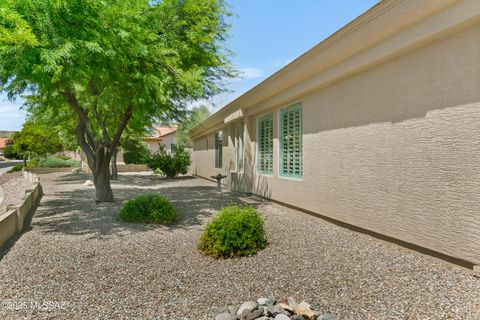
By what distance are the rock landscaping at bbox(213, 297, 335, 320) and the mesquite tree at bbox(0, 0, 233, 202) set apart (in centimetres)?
519

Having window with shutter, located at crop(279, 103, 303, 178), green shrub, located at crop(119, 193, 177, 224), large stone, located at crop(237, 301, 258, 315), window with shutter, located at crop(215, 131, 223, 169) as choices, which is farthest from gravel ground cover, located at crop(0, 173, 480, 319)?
window with shutter, located at crop(215, 131, 223, 169)

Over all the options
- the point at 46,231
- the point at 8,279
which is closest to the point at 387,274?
the point at 8,279

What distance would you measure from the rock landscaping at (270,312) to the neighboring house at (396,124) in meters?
2.50

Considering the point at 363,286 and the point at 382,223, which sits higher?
the point at 382,223

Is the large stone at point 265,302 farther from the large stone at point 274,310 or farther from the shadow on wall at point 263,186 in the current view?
the shadow on wall at point 263,186

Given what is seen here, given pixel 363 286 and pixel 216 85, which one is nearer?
pixel 363 286

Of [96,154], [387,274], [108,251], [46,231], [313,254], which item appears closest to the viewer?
[387,274]

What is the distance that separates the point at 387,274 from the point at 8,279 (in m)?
5.17

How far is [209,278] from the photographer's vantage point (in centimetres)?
428

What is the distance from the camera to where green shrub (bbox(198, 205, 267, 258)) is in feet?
16.7

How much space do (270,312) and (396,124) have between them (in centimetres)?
381

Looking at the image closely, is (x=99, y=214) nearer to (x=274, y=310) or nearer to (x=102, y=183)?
(x=102, y=183)

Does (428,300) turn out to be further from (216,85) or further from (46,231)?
(216,85)

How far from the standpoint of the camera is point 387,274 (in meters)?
4.20
